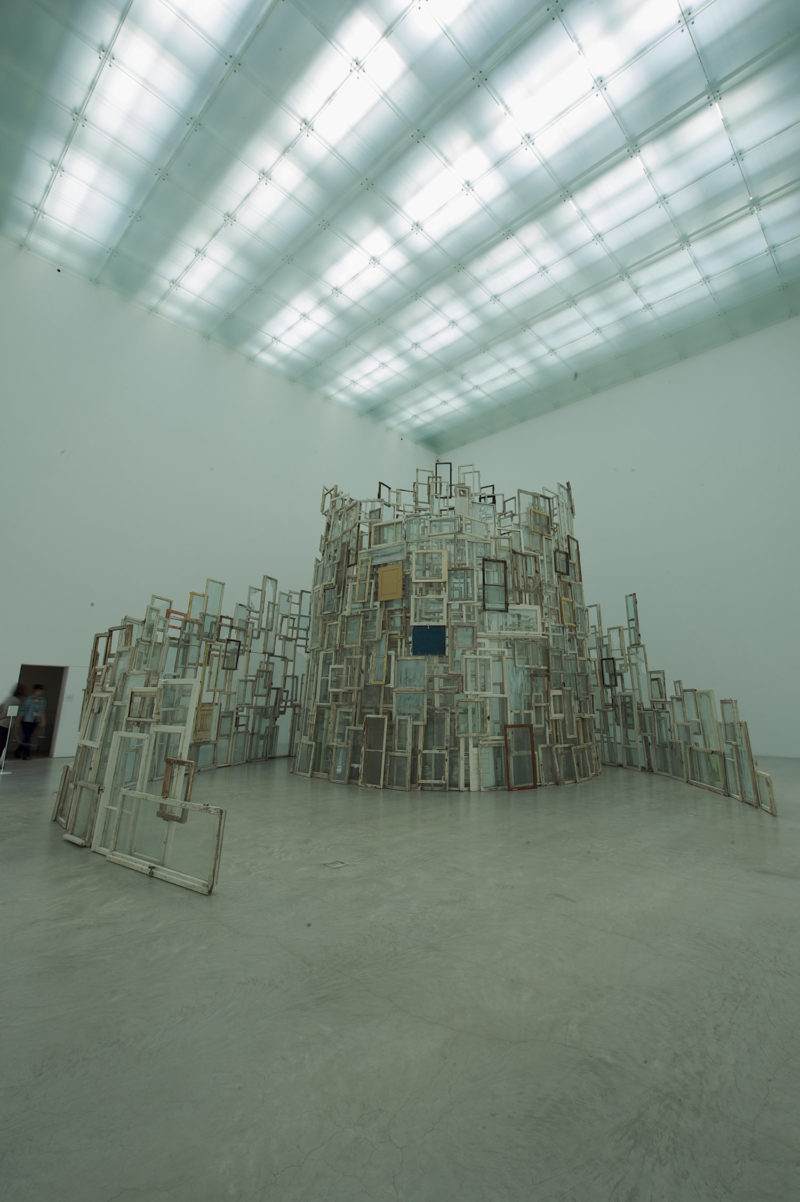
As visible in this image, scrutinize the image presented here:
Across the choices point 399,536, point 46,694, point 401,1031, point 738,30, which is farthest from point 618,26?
point 46,694

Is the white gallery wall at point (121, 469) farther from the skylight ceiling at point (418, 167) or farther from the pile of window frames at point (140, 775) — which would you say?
the pile of window frames at point (140, 775)

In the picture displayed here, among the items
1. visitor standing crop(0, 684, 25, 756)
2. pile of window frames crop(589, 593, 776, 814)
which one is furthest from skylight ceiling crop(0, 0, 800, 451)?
visitor standing crop(0, 684, 25, 756)

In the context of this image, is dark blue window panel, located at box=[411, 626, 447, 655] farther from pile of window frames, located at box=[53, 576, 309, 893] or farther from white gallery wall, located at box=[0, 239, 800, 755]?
white gallery wall, located at box=[0, 239, 800, 755]

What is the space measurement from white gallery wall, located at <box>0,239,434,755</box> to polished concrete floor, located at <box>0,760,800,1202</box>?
34.2ft

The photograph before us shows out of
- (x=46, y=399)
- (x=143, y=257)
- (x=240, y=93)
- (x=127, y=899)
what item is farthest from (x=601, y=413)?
(x=127, y=899)

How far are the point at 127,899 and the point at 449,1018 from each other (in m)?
3.17

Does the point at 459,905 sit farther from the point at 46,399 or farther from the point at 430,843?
the point at 46,399

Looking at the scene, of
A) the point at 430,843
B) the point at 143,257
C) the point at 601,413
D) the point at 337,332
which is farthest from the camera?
the point at 601,413

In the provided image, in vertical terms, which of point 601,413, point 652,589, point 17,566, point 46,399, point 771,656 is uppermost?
point 601,413

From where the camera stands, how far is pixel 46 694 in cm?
1535

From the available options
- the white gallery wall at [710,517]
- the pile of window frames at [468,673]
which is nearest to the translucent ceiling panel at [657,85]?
the white gallery wall at [710,517]

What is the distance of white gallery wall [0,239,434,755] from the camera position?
46.8 ft

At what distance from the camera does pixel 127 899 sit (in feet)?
A: 15.6

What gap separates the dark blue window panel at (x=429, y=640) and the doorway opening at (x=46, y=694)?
981 centimetres
